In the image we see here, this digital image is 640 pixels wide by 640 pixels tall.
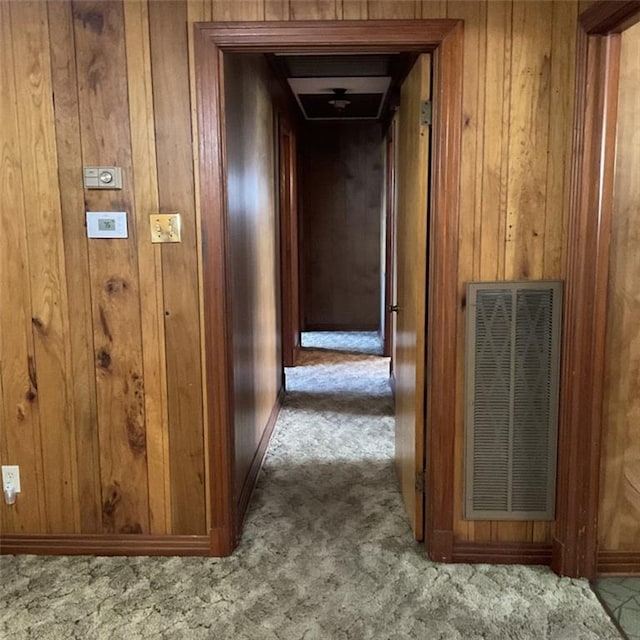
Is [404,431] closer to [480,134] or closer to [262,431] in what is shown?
[262,431]

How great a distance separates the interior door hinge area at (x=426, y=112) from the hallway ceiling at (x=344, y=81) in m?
0.57

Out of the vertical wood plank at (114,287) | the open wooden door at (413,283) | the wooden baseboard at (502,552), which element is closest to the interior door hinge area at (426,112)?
the open wooden door at (413,283)

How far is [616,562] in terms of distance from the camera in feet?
7.98

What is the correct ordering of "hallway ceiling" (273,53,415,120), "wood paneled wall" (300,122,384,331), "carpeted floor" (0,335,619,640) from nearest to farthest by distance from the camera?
"carpeted floor" (0,335,619,640), "hallway ceiling" (273,53,415,120), "wood paneled wall" (300,122,384,331)

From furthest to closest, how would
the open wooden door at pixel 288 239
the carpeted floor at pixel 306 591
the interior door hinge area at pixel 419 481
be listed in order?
the open wooden door at pixel 288 239
the interior door hinge area at pixel 419 481
the carpeted floor at pixel 306 591

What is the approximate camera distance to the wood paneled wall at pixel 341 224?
7145 mm

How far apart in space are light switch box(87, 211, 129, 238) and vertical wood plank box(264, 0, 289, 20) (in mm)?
910

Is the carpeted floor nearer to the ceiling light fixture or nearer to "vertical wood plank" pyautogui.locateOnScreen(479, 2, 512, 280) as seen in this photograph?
"vertical wood plank" pyautogui.locateOnScreen(479, 2, 512, 280)

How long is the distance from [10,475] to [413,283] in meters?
1.85

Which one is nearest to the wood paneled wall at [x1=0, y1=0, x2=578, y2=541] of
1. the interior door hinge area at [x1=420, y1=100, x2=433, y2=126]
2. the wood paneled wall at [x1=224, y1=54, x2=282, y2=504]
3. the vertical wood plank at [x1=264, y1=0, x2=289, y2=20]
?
the vertical wood plank at [x1=264, y1=0, x2=289, y2=20]

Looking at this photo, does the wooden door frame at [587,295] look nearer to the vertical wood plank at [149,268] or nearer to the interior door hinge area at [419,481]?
the interior door hinge area at [419,481]

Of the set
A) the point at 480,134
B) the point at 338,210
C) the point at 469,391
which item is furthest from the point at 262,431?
the point at 338,210

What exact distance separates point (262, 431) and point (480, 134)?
85.9 inches

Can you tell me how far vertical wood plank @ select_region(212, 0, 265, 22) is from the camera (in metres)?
2.29
